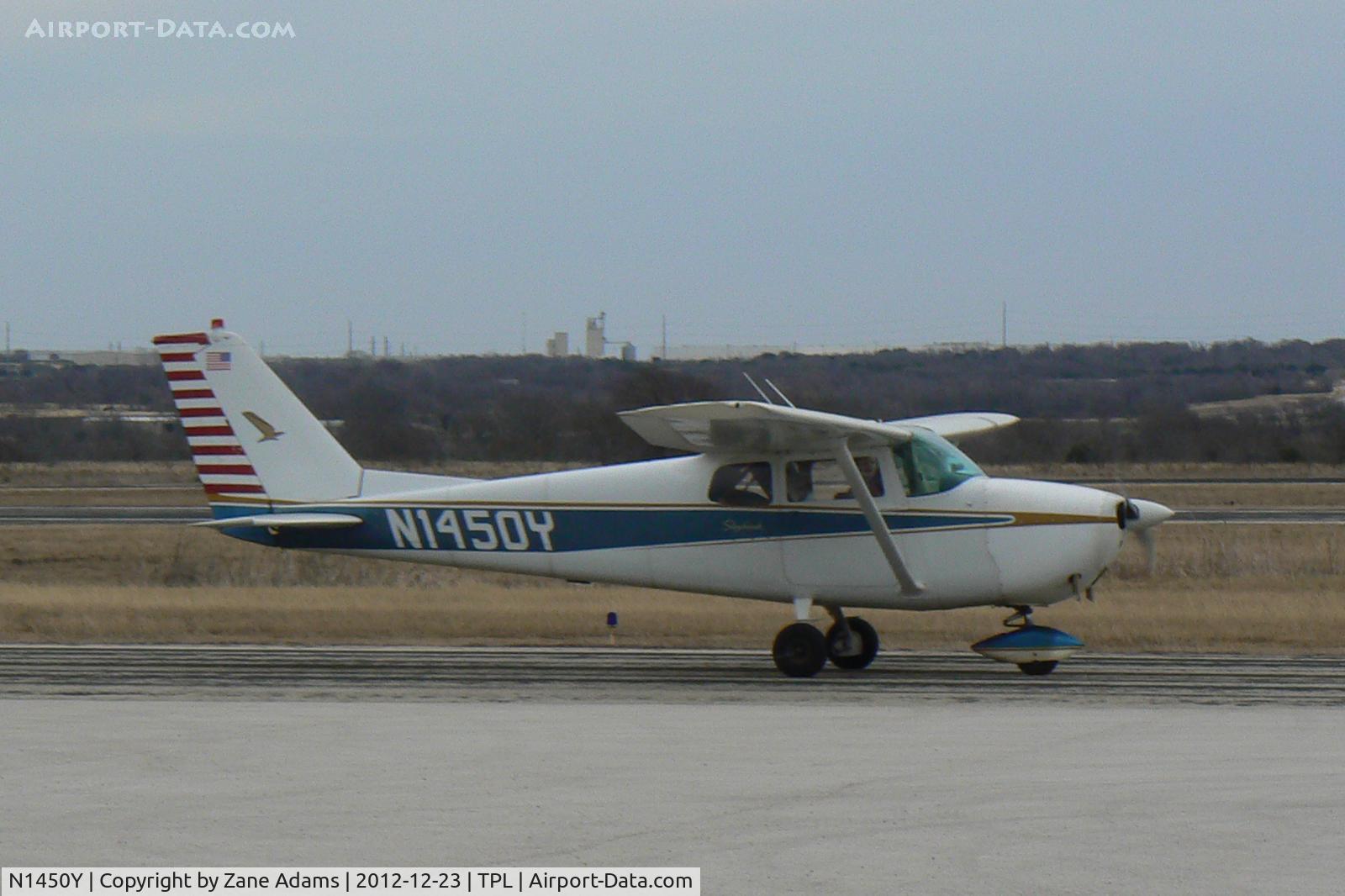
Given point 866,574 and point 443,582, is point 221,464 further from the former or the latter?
point 443,582

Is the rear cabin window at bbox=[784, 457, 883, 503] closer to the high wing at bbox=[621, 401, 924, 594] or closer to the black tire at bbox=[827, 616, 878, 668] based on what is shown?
the high wing at bbox=[621, 401, 924, 594]

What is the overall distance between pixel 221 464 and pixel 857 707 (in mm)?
7414

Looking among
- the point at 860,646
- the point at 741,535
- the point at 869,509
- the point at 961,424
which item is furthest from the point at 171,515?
the point at 869,509

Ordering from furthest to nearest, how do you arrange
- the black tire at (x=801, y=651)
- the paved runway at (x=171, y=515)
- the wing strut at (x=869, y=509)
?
the paved runway at (x=171, y=515) < the black tire at (x=801, y=651) < the wing strut at (x=869, y=509)

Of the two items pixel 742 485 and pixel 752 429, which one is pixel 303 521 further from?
pixel 752 429

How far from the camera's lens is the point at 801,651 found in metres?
15.6

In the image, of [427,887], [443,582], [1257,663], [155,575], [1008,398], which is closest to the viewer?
[427,887]

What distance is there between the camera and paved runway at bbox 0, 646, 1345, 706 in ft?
47.2

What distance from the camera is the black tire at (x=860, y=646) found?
16.2 metres

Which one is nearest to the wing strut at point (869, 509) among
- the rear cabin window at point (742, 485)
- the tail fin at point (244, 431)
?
the rear cabin window at point (742, 485)

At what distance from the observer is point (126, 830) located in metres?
8.62

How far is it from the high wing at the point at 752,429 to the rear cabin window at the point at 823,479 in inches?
6.3

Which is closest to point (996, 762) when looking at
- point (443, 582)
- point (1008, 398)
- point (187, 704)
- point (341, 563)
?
point (187, 704)

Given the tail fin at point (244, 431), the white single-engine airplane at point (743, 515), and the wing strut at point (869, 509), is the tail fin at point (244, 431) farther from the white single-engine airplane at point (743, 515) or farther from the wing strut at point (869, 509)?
the wing strut at point (869, 509)
